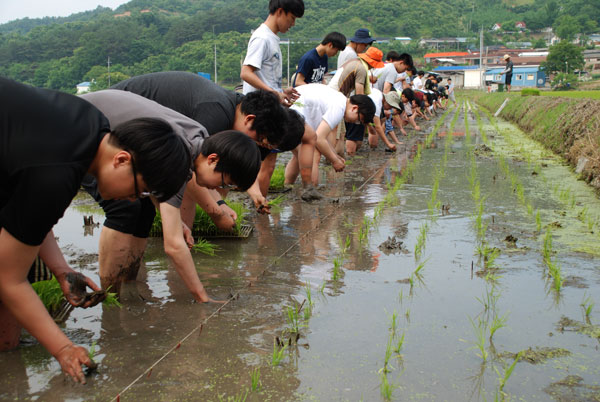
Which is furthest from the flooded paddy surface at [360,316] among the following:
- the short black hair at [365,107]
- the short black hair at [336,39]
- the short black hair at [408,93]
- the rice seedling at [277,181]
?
the short black hair at [408,93]

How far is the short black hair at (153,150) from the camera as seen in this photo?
181 centimetres

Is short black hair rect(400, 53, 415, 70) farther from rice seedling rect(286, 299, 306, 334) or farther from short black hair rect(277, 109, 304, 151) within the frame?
rice seedling rect(286, 299, 306, 334)

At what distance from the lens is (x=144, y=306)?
8.96ft

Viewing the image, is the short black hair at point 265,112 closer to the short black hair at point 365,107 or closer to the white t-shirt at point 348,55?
the short black hair at point 365,107

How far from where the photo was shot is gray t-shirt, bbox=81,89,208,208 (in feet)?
8.35

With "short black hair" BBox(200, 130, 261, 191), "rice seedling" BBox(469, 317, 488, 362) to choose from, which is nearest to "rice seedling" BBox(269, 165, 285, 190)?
"short black hair" BBox(200, 130, 261, 191)

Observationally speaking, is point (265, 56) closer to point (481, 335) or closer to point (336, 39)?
point (336, 39)

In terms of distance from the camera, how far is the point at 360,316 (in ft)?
8.49

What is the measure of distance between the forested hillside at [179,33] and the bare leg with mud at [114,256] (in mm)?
45359

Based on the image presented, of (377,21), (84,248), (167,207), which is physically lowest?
(84,248)

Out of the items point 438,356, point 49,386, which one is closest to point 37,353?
point 49,386

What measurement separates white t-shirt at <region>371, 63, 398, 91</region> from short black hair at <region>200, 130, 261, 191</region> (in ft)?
24.6

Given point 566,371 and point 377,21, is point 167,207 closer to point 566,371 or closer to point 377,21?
point 566,371

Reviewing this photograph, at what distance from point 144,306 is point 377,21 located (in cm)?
9969
